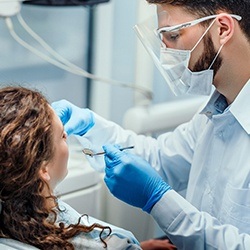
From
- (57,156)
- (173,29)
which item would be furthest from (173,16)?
(57,156)

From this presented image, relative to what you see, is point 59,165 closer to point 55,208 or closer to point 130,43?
point 55,208

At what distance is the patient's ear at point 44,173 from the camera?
1.26m

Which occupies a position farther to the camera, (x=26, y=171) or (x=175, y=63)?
(x=175, y=63)

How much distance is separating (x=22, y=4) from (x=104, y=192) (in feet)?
2.30

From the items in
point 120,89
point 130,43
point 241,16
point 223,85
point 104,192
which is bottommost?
point 104,192

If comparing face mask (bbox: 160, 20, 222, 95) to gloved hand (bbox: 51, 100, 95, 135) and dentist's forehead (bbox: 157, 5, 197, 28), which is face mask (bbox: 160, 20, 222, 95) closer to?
dentist's forehead (bbox: 157, 5, 197, 28)

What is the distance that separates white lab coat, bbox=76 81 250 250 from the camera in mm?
1417

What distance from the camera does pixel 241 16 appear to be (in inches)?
57.4

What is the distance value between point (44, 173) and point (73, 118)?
0.41 metres

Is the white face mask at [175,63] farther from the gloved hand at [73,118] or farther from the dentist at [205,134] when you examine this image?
the gloved hand at [73,118]

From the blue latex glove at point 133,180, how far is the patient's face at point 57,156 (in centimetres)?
14

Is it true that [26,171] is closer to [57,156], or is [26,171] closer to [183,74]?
[57,156]

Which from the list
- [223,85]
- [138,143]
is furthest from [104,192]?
[223,85]

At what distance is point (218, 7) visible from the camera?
146 cm
